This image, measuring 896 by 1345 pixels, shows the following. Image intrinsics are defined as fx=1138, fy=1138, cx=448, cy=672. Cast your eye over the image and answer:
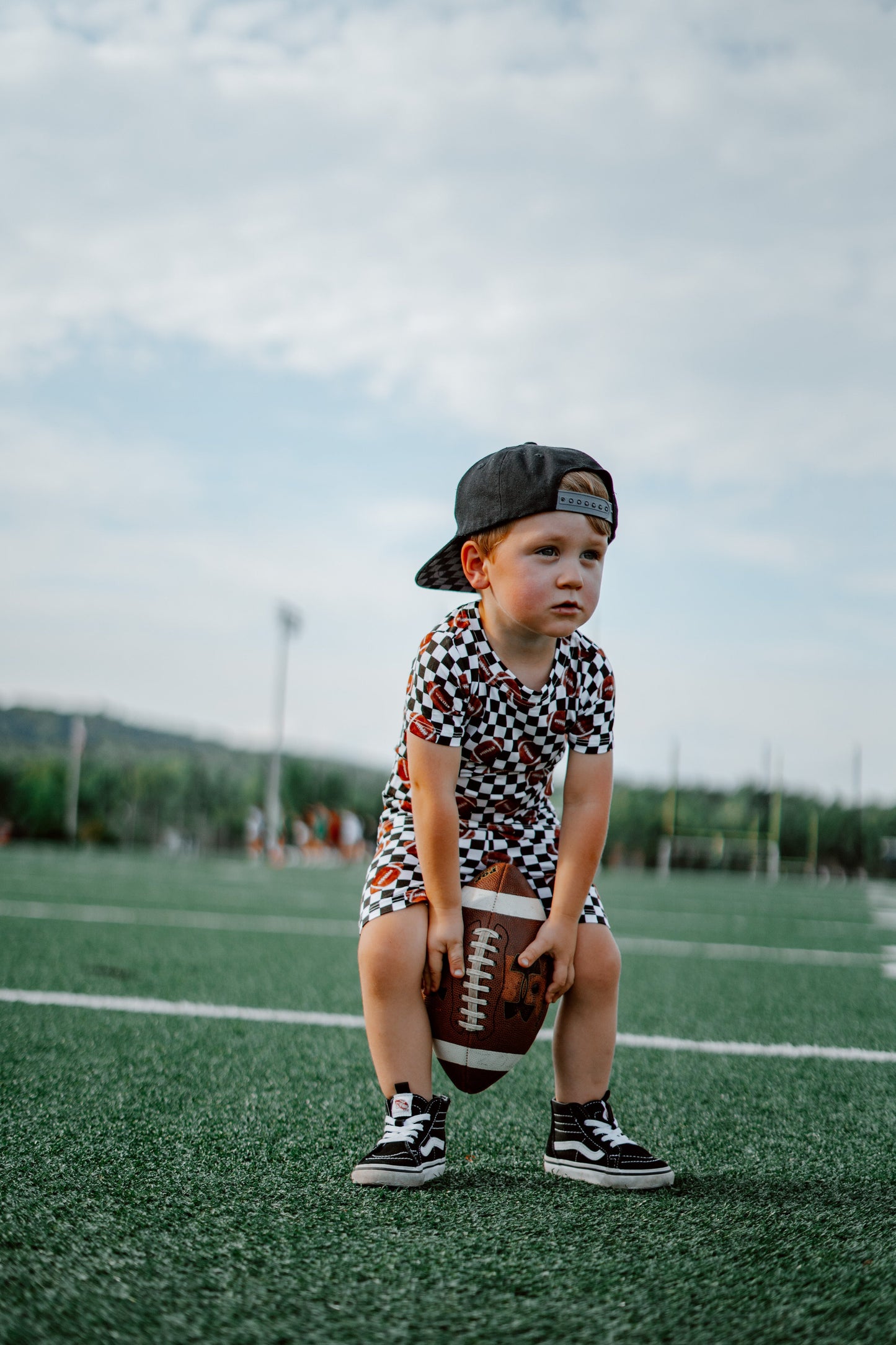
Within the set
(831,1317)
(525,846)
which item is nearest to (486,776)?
(525,846)

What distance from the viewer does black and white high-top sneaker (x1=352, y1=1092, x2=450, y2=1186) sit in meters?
1.66

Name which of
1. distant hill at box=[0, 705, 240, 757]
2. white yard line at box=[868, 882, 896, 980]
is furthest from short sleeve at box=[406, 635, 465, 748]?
distant hill at box=[0, 705, 240, 757]

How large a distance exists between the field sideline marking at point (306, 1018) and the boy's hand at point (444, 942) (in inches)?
54.7

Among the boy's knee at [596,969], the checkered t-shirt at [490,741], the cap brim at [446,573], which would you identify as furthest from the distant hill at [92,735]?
the boy's knee at [596,969]

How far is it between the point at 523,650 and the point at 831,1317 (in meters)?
1.02

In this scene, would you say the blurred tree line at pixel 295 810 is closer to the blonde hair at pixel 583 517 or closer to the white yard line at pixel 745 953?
the white yard line at pixel 745 953

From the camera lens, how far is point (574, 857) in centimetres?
182

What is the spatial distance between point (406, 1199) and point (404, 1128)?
6.1 inches

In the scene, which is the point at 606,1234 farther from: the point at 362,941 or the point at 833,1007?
the point at 833,1007

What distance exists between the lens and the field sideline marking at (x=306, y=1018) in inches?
116

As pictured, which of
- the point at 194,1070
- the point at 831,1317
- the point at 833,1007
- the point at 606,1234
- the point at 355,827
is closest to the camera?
the point at 831,1317

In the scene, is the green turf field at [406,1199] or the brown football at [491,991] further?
the brown football at [491,991]

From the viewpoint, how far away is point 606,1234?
1448 millimetres

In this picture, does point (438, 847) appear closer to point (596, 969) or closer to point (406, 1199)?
point (596, 969)
